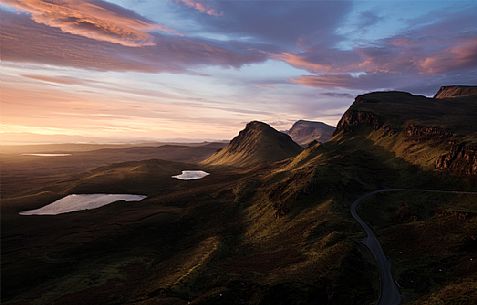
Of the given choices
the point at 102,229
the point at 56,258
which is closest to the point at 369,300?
the point at 56,258

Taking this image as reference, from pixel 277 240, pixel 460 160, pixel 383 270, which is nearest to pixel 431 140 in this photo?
pixel 460 160

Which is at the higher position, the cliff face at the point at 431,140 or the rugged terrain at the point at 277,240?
the cliff face at the point at 431,140

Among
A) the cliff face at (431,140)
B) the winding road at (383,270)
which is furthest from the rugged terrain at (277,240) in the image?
the winding road at (383,270)

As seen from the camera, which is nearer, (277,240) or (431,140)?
(277,240)

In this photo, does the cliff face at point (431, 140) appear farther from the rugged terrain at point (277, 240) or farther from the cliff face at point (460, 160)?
the rugged terrain at point (277, 240)

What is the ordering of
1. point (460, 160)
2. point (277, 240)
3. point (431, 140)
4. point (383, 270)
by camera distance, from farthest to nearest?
point (431, 140) < point (460, 160) < point (277, 240) < point (383, 270)

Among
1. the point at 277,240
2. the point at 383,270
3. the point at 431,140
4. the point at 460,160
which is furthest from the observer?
the point at 431,140

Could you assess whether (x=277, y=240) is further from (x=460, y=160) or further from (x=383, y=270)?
(x=460, y=160)

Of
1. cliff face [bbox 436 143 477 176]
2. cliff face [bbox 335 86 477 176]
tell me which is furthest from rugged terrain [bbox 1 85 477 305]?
cliff face [bbox 335 86 477 176]

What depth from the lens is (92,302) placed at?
6650 cm

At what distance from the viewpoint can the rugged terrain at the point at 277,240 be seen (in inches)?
2244

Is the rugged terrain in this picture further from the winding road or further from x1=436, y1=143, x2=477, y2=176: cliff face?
the winding road

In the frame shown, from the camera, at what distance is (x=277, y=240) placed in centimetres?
9088

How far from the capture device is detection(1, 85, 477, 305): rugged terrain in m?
57.0
